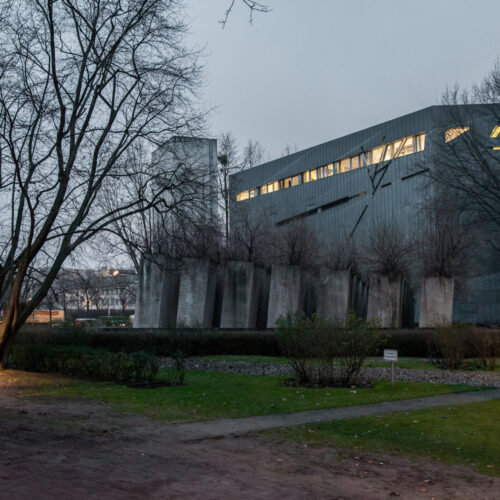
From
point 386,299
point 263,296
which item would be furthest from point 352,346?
A: point 263,296

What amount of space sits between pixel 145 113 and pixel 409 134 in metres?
39.7

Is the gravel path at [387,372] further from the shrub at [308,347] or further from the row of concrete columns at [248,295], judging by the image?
the row of concrete columns at [248,295]

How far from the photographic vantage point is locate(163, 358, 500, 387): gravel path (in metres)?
16.1

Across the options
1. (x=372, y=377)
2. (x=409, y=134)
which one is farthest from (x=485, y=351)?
(x=409, y=134)

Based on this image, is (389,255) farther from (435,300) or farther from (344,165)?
(344,165)

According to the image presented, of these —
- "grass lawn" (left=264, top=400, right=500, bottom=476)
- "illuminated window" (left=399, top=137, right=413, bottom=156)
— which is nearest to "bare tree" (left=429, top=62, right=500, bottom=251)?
"illuminated window" (left=399, top=137, right=413, bottom=156)

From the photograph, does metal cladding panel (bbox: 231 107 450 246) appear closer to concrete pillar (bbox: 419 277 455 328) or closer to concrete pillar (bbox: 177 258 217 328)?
concrete pillar (bbox: 177 258 217 328)

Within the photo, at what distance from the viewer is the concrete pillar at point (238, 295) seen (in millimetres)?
36281

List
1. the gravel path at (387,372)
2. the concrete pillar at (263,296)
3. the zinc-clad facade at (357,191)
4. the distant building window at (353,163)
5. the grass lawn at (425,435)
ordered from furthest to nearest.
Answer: the distant building window at (353,163)
the zinc-clad facade at (357,191)
the concrete pillar at (263,296)
the gravel path at (387,372)
the grass lawn at (425,435)

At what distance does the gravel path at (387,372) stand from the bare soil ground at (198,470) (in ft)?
30.5

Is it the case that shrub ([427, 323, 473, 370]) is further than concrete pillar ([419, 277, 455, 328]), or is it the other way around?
concrete pillar ([419, 277, 455, 328])

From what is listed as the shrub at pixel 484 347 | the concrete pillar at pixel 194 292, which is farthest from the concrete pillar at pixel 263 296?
the shrub at pixel 484 347

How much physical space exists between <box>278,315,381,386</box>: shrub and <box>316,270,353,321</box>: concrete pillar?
21.2m

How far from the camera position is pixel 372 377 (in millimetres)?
16734
